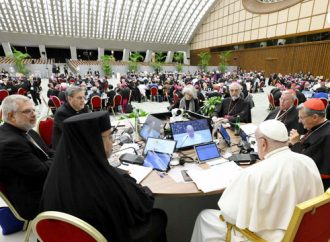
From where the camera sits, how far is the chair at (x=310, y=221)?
1235 millimetres

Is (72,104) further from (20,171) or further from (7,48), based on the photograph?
(7,48)

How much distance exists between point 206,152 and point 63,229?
176cm

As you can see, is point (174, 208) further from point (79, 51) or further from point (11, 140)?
point (79, 51)

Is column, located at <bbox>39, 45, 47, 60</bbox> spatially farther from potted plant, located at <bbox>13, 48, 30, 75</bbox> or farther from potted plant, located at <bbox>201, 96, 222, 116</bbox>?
potted plant, located at <bbox>201, 96, 222, 116</bbox>

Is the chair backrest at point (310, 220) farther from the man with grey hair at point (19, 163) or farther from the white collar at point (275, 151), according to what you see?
the man with grey hair at point (19, 163)

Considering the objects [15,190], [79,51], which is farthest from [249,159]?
[79,51]

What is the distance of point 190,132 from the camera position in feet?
9.39

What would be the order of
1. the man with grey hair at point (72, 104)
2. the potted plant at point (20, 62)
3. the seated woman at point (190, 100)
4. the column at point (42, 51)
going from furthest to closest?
1. the column at point (42, 51)
2. the potted plant at point (20, 62)
3. the seated woman at point (190, 100)
4. the man with grey hair at point (72, 104)

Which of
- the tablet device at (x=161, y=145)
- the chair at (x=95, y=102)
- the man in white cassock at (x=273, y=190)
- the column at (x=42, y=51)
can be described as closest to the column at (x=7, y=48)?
the column at (x=42, y=51)

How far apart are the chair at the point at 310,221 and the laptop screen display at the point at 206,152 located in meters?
1.25

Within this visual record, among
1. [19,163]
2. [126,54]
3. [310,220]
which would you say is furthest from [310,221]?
[126,54]

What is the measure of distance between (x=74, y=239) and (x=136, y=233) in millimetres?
538

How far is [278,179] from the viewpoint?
4.74 ft

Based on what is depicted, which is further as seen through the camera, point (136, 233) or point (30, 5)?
point (30, 5)
